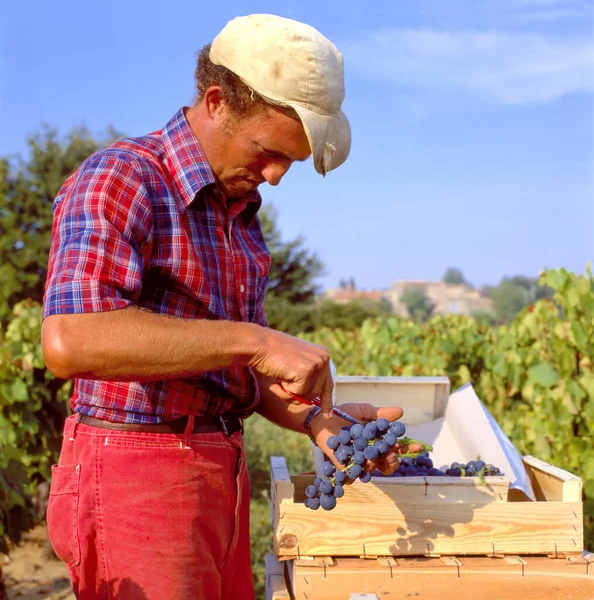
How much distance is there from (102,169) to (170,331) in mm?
439

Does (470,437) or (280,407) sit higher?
(280,407)

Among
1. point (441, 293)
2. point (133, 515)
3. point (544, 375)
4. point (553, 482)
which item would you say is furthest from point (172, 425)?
point (441, 293)

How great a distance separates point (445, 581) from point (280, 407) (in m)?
0.70

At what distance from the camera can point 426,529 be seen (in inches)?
83.7

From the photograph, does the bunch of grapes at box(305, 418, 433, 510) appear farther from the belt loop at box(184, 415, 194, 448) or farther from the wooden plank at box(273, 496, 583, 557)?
the belt loop at box(184, 415, 194, 448)

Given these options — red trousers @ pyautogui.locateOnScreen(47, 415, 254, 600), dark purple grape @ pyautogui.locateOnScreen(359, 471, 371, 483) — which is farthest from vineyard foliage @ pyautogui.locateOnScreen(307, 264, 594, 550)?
red trousers @ pyautogui.locateOnScreen(47, 415, 254, 600)

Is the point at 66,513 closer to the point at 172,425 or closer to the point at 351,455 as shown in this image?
the point at 172,425

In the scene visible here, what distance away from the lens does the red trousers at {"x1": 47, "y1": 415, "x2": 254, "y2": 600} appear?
1919 millimetres

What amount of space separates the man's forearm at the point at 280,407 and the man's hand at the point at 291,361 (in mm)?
564

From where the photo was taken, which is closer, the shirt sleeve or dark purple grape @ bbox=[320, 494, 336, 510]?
the shirt sleeve

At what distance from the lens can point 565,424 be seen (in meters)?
4.69

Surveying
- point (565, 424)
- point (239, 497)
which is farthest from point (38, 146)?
point (239, 497)

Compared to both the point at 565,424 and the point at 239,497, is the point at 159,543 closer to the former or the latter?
the point at 239,497

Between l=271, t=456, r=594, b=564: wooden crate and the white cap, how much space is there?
916 millimetres
